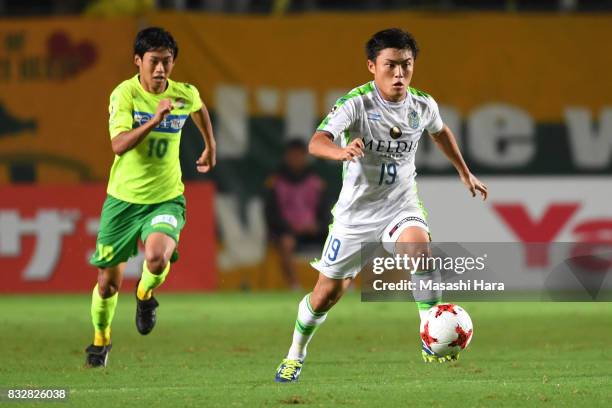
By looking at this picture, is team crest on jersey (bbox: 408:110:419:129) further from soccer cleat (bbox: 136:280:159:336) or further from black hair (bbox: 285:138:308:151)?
black hair (bbox: 285:138:308:151)

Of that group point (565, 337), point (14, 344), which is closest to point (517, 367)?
point (565, 337)

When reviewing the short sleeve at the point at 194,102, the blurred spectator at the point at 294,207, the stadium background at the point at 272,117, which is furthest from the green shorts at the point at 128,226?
the blurred spectator at the point at 294,207

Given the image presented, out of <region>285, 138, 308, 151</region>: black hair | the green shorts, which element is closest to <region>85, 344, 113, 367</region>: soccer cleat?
the green shorts

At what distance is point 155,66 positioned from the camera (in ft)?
29.5

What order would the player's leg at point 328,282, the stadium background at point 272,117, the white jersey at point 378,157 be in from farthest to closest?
the stadium background at point 272,117 < the white jersey at point 378,157 < the player's leg at point 328,282

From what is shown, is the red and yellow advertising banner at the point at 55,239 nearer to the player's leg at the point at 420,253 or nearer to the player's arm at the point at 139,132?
the player's arm at the point at 139,132

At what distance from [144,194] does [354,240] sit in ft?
6.22

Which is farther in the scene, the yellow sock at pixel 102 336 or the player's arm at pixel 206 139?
the player's arm at pixel 206 139

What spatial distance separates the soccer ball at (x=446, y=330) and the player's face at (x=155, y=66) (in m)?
2.60

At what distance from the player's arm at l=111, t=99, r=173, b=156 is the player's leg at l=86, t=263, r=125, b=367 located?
3.08 ft

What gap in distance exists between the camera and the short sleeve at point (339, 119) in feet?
25.3

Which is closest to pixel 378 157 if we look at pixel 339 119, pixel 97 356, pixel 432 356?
pixel 339 119

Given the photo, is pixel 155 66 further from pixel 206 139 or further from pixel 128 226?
pixel 128 226

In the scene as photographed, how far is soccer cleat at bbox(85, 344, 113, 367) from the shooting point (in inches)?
349
